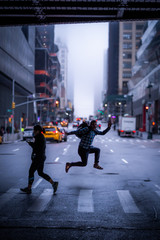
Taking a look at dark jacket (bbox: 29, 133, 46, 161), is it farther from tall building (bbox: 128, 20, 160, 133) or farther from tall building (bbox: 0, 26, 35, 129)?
tall building (bbox: 128, 20, 160, 133)

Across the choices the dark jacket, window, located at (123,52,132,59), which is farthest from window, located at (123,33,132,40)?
the dark jacket

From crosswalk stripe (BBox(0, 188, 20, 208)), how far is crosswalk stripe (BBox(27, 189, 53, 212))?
73cm

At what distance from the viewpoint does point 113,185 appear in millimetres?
10062

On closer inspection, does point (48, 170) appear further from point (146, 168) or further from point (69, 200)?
point (69, 200)

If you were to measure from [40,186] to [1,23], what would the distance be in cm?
553

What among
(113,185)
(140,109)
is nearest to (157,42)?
(140,109)


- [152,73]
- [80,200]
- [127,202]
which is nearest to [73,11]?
[80,200]

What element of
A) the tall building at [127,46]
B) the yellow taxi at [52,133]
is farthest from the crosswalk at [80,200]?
the tall building at [127,46]

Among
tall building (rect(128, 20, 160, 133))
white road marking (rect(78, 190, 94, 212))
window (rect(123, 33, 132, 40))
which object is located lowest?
white road marking (rect(78, 190, 94, 212))

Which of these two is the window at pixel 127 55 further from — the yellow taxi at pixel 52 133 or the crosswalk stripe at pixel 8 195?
the crosswalk stripe at pixel 8 195

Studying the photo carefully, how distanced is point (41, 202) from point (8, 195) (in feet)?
4.16

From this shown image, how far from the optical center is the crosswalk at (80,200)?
6.96 meters

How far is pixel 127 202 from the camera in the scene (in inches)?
302

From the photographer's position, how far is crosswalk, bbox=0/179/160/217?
6957 millimetres
